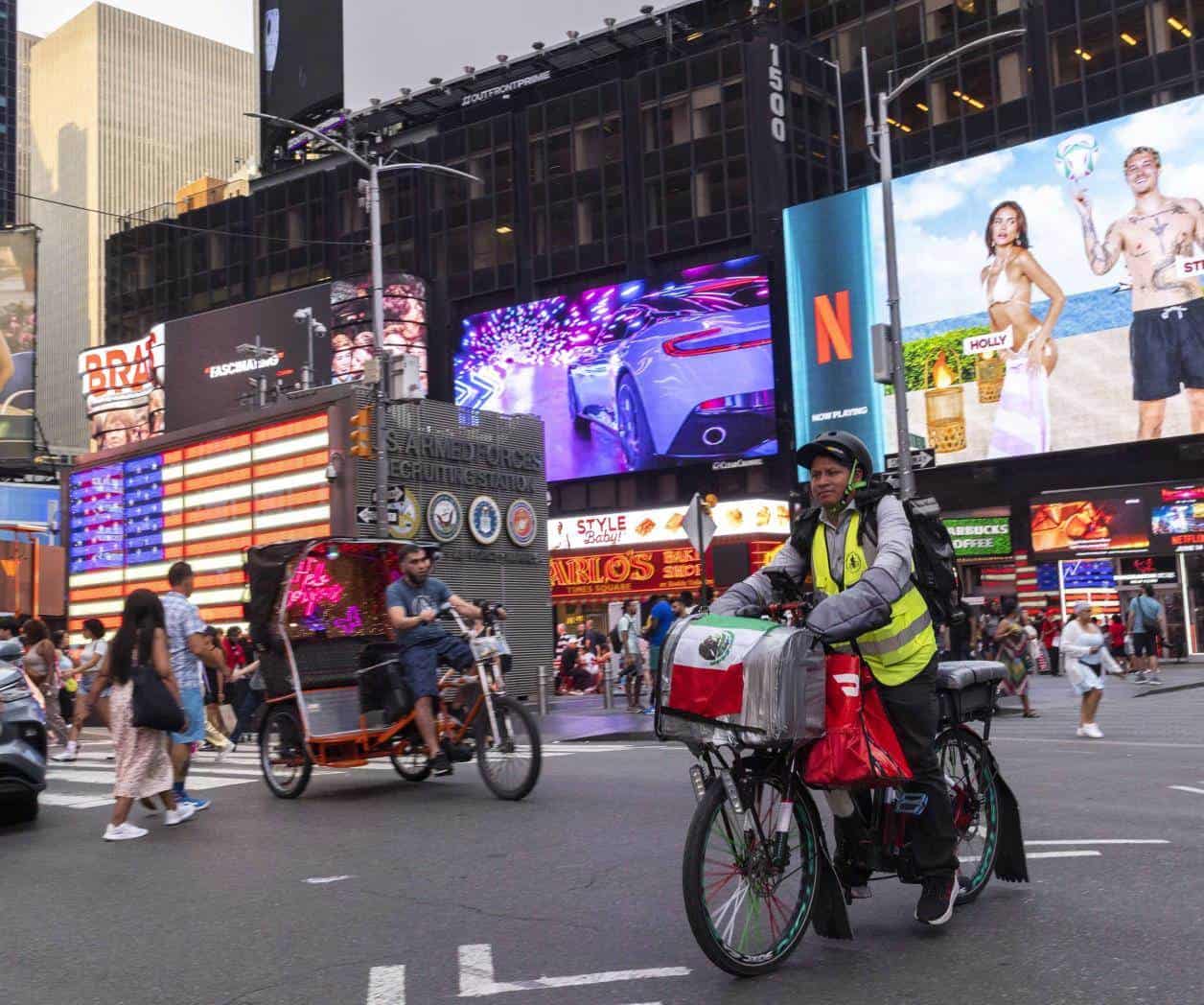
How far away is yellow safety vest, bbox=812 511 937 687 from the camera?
4.94m

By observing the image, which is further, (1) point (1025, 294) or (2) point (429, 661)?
(1) point (1025, 294)

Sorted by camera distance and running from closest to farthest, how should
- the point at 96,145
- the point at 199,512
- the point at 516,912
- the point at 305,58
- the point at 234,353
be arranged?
the point at 516,912 → the point at 199,512 → the point at 305,58 → the point at 234,353 → the point at 96,145

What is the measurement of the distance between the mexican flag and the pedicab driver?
17.6 ft

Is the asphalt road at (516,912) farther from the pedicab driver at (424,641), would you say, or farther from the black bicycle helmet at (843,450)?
the black bicycle helmet at (843,450)

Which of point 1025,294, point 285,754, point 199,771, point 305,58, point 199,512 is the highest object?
point 305,58

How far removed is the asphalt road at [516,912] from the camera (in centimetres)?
461

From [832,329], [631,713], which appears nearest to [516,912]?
[631,713]

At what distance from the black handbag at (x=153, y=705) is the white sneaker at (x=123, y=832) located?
66 cm

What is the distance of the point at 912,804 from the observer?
5086mm

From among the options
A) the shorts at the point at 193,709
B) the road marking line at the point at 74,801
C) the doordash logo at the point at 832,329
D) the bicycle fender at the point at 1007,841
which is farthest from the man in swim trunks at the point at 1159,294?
the bicycle fender at the point at 1007,841

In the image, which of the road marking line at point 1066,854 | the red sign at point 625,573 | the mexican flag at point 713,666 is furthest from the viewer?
the red sign at point 625,573

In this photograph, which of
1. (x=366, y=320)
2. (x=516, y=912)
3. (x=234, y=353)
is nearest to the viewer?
(x=516, y=912)

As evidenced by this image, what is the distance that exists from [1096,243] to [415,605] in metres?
39.0

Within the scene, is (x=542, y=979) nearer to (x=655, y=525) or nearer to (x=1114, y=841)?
(x=1114, y=841)
